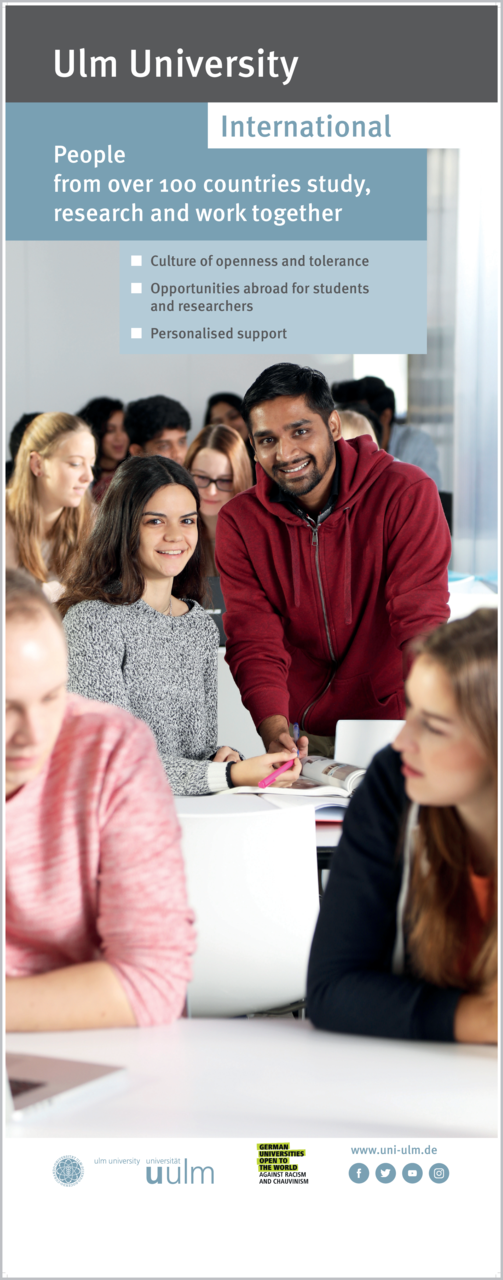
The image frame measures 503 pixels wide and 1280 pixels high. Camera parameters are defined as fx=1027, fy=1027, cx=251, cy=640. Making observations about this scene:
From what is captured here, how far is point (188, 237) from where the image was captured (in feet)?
3.46

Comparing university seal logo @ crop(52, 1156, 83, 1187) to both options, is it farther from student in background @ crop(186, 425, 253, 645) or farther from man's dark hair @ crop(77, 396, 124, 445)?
man's dark hair @ crop(77, 396, 124, 445)

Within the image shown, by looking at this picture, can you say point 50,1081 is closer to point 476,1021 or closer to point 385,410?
point 476,1021

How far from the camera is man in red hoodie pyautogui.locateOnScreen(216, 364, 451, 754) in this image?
58.4 inches

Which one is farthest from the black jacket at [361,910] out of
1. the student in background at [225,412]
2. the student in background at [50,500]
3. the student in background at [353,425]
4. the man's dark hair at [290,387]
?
the student in background at [225,412]

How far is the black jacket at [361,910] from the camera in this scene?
0.82 m

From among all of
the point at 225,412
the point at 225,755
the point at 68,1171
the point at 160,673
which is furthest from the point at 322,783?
the point at 225,412

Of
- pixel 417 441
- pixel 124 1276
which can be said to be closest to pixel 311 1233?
pixel 124 1276

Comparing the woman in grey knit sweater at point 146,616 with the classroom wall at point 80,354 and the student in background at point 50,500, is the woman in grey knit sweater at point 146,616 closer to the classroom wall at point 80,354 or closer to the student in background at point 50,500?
the student in background at point 50,500

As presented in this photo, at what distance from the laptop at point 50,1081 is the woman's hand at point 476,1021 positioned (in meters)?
0.26

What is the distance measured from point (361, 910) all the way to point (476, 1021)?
0.40ft

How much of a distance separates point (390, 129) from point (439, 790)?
26.7 inches

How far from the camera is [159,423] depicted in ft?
11.6

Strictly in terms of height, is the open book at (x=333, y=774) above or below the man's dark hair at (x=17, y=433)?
below

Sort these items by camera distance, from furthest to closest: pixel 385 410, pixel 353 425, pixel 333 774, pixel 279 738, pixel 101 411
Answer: pixel 101 411
pixel 385 410
pixel 353 425
pixel 279 738
pixel 333 774
